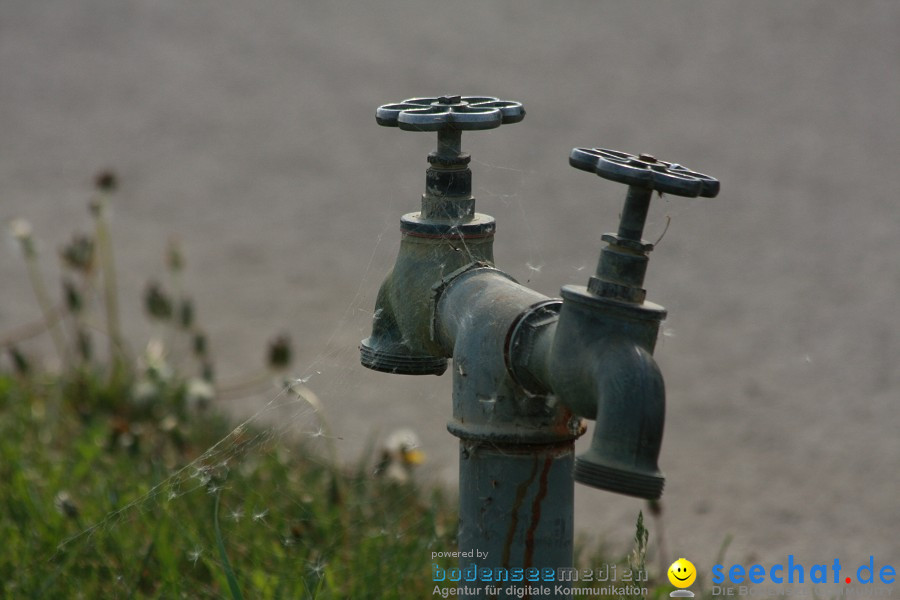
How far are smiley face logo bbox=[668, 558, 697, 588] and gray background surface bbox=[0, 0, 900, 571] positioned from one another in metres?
0.55

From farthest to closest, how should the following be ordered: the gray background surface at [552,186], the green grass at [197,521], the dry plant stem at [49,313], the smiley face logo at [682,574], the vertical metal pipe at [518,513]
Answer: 1. the dry plant stem at [49,313]
2. the gray background surface at [552,186]
3. the smiley face logo at [682,574]
4. the green grass at [197,521]
5. the vertical metal pipe at [518,513]

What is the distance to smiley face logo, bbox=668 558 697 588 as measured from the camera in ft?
7.75

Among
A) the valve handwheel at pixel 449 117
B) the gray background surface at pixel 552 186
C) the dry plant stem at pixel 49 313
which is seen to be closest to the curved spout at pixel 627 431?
the valve handwheel at pixel 449 117

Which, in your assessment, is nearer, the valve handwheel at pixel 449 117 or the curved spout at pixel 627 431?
the curved spout at pixel 627 431

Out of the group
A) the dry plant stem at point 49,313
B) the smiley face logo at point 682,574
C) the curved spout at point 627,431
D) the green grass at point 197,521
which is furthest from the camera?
the dry plant stem at point 49,313

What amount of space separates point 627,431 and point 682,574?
1218mm

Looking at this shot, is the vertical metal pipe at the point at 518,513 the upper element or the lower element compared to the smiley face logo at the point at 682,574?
upper

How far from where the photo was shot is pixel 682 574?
239 cm

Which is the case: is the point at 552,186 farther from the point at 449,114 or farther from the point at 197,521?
the point at 449,114

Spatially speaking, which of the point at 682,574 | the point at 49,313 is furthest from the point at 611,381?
the point at 49,313

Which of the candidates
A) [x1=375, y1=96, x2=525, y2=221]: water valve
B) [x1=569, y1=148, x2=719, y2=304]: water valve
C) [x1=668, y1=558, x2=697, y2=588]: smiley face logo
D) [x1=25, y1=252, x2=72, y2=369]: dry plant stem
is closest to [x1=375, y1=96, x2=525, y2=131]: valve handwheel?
[x1=375, y1=96, x2=525, y2=221]: water valve

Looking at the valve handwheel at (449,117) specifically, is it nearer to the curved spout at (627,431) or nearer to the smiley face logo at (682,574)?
the curved spout at (627,431)

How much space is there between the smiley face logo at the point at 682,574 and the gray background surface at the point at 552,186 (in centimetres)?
55

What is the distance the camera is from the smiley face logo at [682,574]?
2.36 metres
